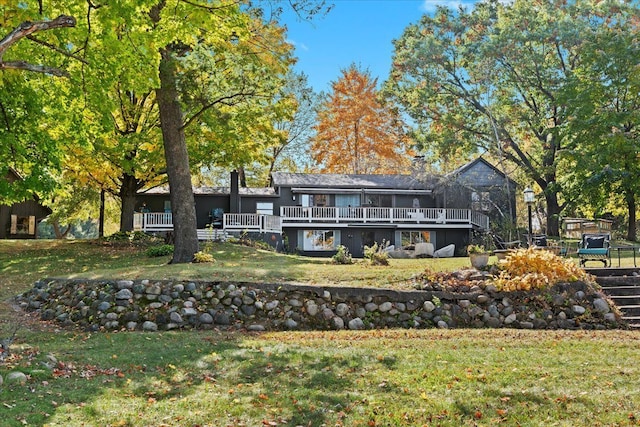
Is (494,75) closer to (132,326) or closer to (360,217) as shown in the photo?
(360,217)

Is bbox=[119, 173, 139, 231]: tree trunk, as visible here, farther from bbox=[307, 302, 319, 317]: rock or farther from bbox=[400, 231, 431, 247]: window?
bbox=[307, 302, 319, 317]: rock

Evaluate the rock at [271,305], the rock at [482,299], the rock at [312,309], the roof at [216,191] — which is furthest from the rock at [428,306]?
the roof at [216,191]

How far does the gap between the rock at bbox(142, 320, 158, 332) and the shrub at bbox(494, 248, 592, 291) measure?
6.75m

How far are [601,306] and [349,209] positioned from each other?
1966 centimetres

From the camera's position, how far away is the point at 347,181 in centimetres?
3206

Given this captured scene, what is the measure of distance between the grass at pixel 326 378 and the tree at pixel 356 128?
1163 inches

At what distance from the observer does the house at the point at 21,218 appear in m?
29.2

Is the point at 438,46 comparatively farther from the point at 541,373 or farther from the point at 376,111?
the point at 541,373

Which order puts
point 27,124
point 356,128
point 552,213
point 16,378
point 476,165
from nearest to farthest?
point 16,378 < point 27,124 < point 552,213 < point 476,165 < point 356,128

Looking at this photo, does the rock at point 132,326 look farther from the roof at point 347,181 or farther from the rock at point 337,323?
the roof at point 347,181

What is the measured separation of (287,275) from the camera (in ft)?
38.8

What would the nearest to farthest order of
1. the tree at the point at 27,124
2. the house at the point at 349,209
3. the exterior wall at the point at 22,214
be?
the tree at the point at 27,124, the exterior wall at the point at 22,214, the house at the point at 349,209

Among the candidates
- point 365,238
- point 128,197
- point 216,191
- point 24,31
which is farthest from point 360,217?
point 24,31

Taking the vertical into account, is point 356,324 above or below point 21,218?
below
